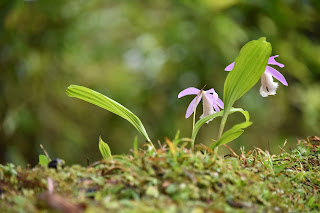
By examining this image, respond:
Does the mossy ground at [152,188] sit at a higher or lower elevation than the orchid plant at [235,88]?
lower

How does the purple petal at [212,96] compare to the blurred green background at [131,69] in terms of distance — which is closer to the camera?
the purple petal at [212,96]

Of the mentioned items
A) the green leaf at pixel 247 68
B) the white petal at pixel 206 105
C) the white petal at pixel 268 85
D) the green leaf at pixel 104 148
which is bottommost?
the green leaf at pixel 104 148

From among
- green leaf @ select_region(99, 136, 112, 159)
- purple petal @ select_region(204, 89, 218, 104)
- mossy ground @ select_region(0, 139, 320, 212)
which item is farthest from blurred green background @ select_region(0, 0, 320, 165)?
mossy ground @ select_region(0, 139, 320, 212)

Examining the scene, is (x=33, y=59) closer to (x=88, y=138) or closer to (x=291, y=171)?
(x=88, y=138)

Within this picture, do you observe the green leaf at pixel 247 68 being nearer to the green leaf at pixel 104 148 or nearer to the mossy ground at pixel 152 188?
the mossy ground at pixel 152 188

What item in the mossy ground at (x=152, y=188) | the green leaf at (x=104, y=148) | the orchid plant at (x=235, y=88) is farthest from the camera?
the green leaf at (x=104, y=148)

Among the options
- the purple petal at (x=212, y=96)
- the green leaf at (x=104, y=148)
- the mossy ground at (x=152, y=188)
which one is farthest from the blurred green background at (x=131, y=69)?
the mossy ground at (x=152, y=188)

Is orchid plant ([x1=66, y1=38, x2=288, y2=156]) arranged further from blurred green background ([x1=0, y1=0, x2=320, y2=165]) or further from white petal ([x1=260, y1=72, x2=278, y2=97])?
blurred green background ([x1=0, y1=0, x2=320, y2=165])

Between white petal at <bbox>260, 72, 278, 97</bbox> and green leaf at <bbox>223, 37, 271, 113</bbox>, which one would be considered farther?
white petal at <bbox>260, 72, 278, 97</bbox>
